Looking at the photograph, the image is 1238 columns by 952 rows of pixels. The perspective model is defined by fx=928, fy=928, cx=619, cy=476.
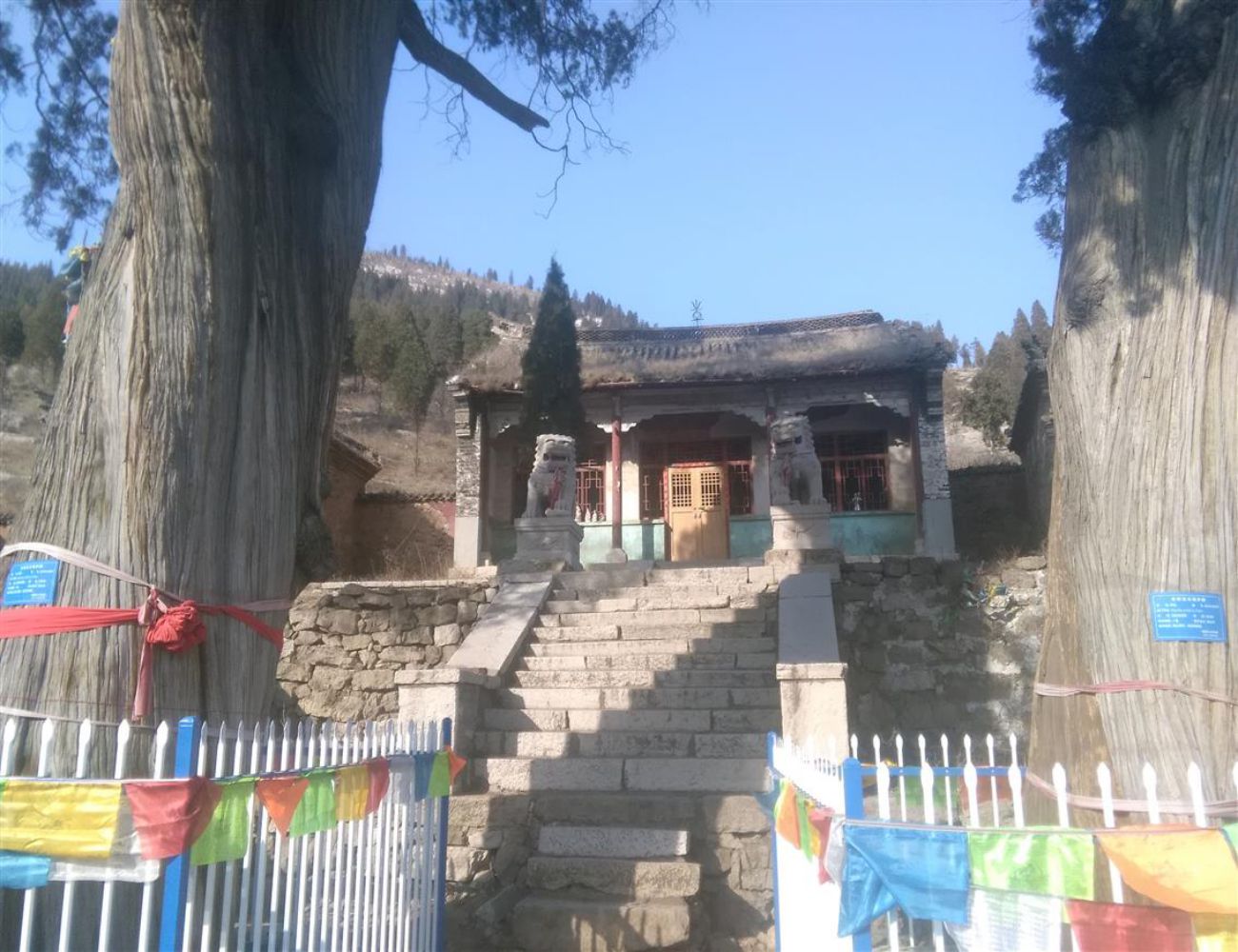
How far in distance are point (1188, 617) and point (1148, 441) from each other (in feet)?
2.44

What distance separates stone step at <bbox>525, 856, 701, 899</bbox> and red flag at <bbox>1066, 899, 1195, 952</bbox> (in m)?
3.10

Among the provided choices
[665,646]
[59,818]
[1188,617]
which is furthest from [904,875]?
[665,646]

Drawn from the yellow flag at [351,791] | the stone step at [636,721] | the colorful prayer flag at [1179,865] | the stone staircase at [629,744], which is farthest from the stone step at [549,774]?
the colorful prayer flag at [1179,865]

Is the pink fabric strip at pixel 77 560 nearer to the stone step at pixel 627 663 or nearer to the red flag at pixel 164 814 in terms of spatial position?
the red flag at pixel 164 814

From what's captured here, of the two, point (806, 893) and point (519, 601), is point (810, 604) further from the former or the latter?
point (806, 893)

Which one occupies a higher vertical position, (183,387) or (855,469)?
(855,469)

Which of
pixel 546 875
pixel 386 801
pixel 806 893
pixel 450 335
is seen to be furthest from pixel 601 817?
pixel 450 335

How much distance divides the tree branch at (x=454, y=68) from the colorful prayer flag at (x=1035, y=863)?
555cm

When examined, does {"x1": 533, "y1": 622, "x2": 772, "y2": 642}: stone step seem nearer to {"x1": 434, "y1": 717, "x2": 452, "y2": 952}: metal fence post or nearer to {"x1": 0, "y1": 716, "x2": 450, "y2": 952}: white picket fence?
{"x1": 434, "y1": 717, "x2": 452, "y2": 952}: metal fence post

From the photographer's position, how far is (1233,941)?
237 cm

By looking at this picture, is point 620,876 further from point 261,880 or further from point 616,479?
point 616,479

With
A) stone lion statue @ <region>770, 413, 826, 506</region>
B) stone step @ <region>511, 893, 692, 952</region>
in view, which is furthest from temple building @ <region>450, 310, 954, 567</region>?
stone step @ <region>511, 893, 692, 952</region>

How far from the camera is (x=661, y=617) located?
878 cm

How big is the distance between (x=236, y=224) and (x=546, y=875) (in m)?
3.88
